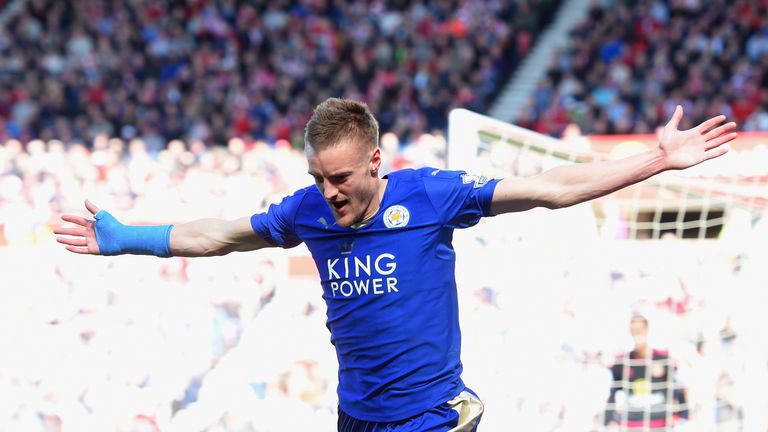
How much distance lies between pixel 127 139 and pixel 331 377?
46.4 feet

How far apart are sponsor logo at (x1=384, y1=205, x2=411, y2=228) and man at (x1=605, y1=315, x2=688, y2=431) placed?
2875 mm

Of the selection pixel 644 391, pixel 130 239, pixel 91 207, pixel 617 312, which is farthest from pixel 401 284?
pixel 644 391

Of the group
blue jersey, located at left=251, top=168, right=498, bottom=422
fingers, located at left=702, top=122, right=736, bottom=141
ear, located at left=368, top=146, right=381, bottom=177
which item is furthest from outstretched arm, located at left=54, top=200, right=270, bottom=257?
fingers, located at left=702, top=122, right=736, bottom=141

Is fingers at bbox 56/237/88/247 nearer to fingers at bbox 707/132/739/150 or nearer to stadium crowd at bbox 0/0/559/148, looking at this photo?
fingers at bbox 707/132/739/150

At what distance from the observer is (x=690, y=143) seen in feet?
12.4

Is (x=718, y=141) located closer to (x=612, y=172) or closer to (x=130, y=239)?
(x=612, y=172)

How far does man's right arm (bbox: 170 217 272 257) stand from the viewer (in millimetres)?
4297

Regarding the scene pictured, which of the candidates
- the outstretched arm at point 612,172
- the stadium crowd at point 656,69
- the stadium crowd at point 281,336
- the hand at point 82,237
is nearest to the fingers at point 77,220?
the hand at point 82,237

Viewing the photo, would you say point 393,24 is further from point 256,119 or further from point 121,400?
point 121,400

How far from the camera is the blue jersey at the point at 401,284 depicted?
396cm

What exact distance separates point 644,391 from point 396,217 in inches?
119

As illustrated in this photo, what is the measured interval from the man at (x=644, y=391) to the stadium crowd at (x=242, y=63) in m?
11.8

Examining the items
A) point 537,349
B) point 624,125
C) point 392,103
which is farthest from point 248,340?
point 392,103

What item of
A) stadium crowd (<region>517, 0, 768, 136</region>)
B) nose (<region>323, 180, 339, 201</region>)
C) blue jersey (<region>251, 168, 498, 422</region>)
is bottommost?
blue jersey (<region>251, 168, 498, 422</region>)
